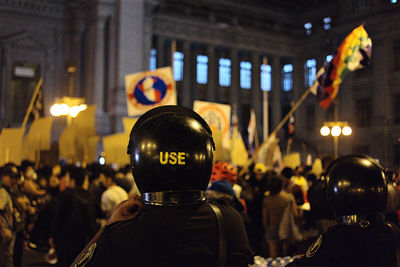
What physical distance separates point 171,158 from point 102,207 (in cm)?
523

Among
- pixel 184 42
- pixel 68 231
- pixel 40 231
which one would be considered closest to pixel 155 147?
pixel 68 231

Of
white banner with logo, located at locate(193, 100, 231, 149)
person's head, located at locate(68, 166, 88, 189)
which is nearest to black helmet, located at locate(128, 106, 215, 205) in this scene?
person's head, located at locate(68, 166, 88, 189)

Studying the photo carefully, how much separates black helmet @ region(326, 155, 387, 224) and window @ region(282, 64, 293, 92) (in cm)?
4022

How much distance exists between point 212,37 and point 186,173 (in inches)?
1418

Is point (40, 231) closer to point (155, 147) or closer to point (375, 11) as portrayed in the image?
point (375, 11)

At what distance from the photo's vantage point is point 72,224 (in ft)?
19.6

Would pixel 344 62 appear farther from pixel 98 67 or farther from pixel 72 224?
pixel 98 67

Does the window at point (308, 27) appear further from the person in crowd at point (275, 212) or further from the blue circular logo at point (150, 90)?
the person in crowd at point (275, 212)

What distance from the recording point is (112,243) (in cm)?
169

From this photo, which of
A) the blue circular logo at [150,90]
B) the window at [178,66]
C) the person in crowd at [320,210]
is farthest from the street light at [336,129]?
the window at [178,66]

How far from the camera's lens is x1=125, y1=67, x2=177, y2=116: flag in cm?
1169

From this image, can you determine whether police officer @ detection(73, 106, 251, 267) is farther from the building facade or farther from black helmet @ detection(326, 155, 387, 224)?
the building facade

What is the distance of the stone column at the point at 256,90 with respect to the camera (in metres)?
39.6

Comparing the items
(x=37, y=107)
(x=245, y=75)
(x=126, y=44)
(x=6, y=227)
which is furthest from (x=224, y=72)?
(x=6, y=227)
